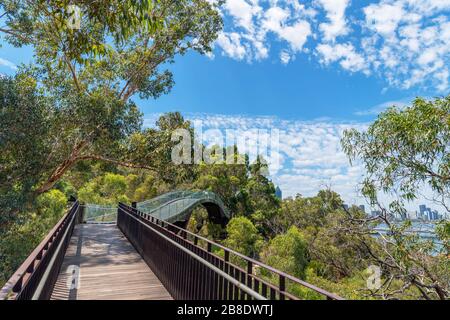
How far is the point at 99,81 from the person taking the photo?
14.5m

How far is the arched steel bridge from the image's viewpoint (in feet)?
8.34

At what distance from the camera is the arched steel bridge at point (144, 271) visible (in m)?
2.54

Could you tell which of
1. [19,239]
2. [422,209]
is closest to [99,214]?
[19,239]

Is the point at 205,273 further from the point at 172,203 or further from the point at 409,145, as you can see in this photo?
the point at 172,203

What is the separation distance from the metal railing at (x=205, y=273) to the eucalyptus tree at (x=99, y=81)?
6.62 metres

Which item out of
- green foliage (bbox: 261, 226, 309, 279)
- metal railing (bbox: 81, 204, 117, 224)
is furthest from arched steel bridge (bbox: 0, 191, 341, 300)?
green foliage (bbox: 261, 226, 309, 279)

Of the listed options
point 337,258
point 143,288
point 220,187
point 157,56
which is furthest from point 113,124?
point 220,187

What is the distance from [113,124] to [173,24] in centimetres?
606

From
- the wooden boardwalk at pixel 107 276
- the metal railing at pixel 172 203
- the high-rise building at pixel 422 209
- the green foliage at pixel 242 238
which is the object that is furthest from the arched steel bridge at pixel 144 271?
the green foliage at pixel 242 238

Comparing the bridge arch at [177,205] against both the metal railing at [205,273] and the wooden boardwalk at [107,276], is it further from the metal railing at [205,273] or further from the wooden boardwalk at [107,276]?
the metal railing at [205,273]

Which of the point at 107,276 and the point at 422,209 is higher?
the point at 422,209

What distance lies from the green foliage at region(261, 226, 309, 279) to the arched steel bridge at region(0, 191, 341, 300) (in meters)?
12.6

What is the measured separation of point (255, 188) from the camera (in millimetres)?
32562

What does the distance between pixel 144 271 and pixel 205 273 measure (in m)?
2.84
